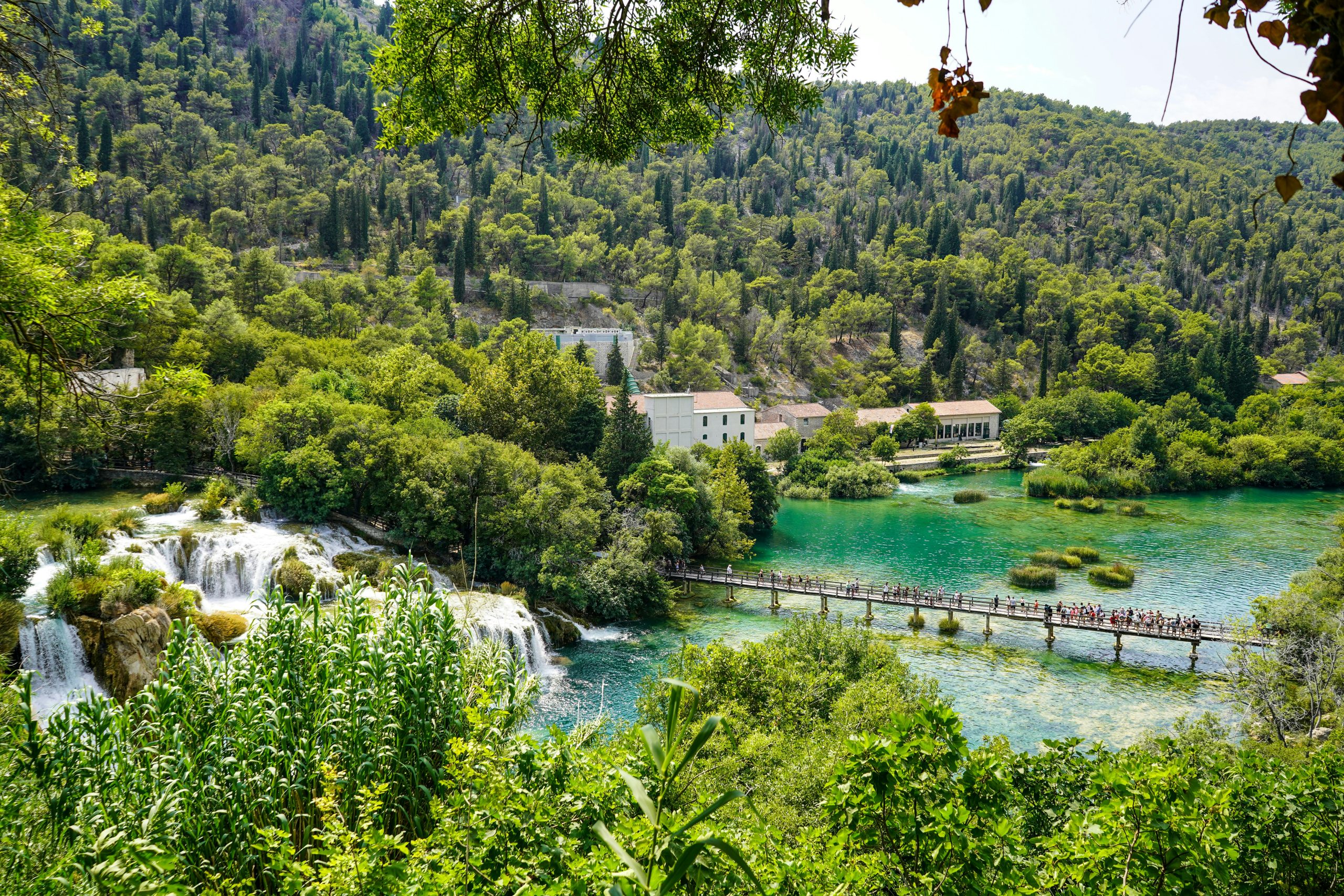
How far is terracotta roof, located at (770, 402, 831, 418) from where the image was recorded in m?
56.6

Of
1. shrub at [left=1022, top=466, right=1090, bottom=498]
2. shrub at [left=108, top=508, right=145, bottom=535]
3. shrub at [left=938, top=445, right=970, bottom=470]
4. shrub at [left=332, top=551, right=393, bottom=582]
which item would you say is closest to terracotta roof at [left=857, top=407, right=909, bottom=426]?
shrub at [left=938, top=445, right=970, bottom=470]

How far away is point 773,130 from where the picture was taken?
5.32m

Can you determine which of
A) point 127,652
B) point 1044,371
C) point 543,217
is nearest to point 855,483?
point 1044,371

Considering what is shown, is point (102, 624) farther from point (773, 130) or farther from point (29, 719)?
point (773, 130)

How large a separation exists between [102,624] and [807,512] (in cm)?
3203

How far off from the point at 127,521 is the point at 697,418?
28.9 m

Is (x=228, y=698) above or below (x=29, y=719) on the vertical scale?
below

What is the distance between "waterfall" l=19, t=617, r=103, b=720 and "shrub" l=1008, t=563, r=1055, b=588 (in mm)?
28139

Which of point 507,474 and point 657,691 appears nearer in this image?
point 657,691

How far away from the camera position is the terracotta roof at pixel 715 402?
153 feet

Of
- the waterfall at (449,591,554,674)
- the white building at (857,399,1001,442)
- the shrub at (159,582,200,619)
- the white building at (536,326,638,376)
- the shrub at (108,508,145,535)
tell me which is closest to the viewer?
the shrub at (159,582,200,619)

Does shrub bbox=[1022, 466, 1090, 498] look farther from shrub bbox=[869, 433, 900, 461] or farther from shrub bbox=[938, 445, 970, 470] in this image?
shrub bbox=[869, 433, 900, 461]

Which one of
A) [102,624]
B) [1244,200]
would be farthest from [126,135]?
[1244,200]

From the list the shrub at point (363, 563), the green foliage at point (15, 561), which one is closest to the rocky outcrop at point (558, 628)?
the shrub at point (363, 563)
